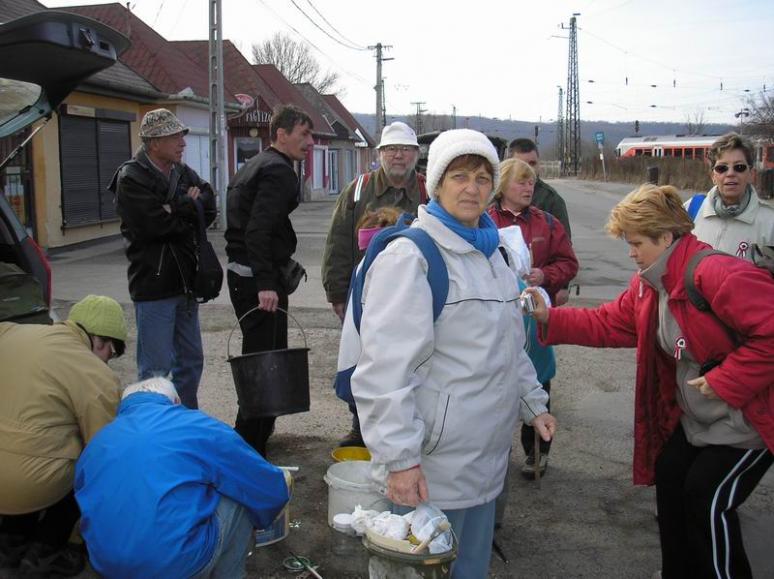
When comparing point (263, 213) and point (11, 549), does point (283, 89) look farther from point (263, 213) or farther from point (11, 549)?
point (11, 549)

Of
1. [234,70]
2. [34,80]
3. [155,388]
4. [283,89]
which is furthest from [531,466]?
[283,89]

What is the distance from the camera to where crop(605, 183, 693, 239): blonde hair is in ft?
9.89

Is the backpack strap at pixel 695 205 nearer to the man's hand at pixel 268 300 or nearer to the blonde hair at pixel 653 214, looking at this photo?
the blonde hair at pixel 653 214

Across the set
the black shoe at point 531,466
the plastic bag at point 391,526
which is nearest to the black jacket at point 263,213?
the black shoe at point 531,466

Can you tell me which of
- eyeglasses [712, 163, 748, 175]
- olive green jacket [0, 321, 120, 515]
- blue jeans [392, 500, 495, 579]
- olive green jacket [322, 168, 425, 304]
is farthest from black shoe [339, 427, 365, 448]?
eyeglasses [712, 163, 748, 175]

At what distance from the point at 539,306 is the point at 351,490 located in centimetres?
126

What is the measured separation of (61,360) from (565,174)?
7998cm

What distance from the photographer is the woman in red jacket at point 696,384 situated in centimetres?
278

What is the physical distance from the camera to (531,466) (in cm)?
469

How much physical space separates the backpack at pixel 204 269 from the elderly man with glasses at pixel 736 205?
2976 mm

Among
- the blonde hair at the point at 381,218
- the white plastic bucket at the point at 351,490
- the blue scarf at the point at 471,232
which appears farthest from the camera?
the blonde hair at the point at 381,218

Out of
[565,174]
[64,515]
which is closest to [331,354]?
[64,515]

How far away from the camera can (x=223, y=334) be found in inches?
323

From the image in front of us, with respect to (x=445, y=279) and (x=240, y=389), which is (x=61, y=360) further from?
(x=445, y=279)
